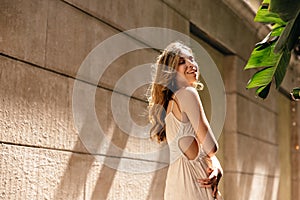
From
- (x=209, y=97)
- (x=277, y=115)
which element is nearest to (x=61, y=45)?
(x=209, y=97)

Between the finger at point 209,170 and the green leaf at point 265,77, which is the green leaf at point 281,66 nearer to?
the green leaf at point 265,77

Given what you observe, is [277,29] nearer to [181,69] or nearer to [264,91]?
[264,91]

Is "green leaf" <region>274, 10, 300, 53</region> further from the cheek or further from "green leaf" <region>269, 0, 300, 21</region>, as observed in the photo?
the cheek

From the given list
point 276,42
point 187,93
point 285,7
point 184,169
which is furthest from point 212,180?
point 285,7

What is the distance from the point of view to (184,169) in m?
3.75

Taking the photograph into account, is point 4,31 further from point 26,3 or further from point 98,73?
point 98,73

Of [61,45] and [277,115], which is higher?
[277,115]

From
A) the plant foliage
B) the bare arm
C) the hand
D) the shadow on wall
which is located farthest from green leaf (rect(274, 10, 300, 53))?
the shadow on wall

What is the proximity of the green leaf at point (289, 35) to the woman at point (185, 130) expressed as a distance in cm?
124

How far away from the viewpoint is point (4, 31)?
3.71m

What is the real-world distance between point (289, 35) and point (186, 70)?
1.44m

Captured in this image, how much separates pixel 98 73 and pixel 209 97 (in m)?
3.04

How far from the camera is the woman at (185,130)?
368 cm

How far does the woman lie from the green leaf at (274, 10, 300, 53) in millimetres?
1242
